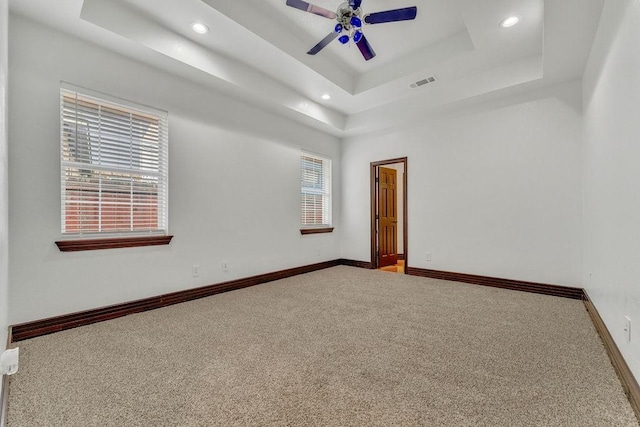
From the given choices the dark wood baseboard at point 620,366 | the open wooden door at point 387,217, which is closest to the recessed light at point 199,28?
the open wooden door at point 387,217

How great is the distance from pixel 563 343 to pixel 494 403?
3.73 ft

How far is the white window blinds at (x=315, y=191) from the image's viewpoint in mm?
4805

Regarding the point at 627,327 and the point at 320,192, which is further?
the point at 320,192

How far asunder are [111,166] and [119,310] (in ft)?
4.55

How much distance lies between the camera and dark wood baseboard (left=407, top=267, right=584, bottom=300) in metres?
3.23

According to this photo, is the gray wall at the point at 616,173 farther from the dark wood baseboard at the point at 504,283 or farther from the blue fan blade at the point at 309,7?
the blue fan blade at the point at 309,7

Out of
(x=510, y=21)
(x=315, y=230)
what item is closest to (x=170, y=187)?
(x=315, y=230)

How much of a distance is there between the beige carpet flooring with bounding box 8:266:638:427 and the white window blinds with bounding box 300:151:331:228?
2240 mm

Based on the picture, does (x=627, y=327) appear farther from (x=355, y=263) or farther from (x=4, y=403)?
(x=355, y=263)

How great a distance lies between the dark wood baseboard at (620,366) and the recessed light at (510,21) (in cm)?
274

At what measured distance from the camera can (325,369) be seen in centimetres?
172

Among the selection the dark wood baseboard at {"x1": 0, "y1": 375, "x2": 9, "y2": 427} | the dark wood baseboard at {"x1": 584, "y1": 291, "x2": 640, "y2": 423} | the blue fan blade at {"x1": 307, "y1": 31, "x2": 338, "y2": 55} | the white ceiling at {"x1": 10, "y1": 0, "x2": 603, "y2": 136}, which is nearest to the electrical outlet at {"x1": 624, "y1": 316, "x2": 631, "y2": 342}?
the dark wood baseboard at {"x1": 584, "y1": 291, "x2": 640, "y2": 423}

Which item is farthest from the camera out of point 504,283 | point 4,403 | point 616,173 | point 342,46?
point 504,283

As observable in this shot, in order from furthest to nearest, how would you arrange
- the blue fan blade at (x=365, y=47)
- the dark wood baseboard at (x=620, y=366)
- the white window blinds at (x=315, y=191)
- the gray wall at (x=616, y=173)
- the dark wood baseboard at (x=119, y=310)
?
the white window blinds at (x=315, y=191) < the blue fan blade at (x=365, y=47) < the dark wood baseboard at (x=119, y=310) < the gray wall at (x=616, y=173) < the dark wood baseboard at (x=620, y=366)
